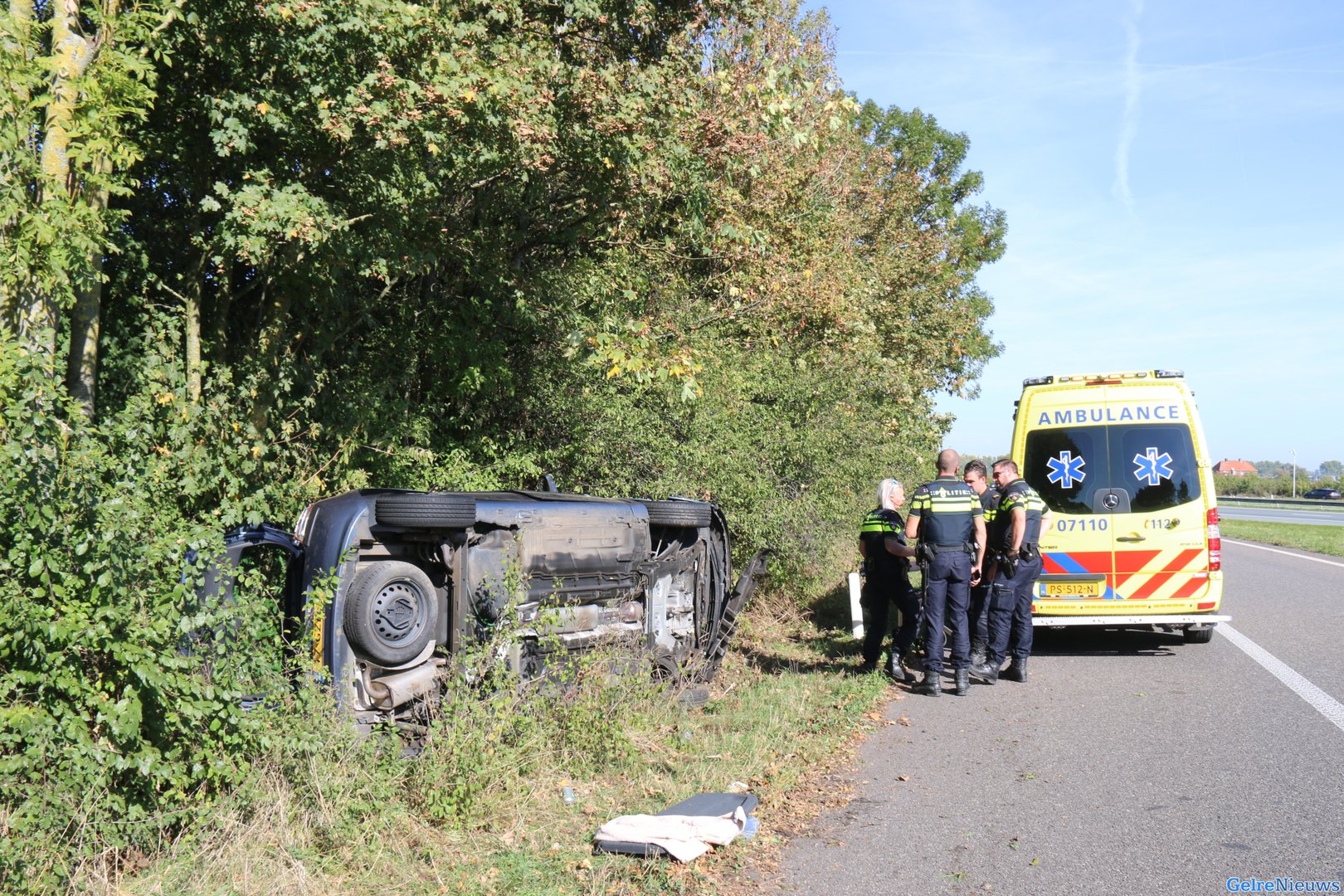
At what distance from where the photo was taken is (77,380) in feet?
23.1

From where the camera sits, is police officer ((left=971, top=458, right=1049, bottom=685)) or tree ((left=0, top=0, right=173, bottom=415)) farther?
police officer ((left=971, top=458, right=1049, bottom=685))

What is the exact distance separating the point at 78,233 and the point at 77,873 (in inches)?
141

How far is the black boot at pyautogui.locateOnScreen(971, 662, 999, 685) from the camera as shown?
29.2 feet

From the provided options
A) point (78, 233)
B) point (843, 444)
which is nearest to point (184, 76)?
point (78, 233)

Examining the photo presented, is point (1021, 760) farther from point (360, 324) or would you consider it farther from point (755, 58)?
point (755, 58)

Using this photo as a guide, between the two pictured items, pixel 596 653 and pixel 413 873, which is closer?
pixel 413 873

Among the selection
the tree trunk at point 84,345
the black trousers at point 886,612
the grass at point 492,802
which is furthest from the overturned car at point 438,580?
the black trousers at point 886,612

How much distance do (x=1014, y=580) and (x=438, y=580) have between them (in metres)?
5.10

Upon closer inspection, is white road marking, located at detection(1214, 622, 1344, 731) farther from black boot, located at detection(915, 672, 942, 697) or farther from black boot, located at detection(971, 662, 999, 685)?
black boot, located at detection(915, 672, 942, 697)

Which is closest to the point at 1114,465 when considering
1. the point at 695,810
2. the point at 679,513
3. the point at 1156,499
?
the point at 1156,499

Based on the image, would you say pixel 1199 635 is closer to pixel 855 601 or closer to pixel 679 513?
pixel 855 601

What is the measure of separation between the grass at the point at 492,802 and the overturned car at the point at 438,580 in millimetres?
521

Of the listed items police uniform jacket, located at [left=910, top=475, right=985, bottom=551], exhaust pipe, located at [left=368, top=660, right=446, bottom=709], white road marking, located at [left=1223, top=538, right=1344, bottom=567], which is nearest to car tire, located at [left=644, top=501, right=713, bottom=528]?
police uniform jacket, located at [left=910, top=475, right=985, bottom=551]

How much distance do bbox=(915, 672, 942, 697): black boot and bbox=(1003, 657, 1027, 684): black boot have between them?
2.78 feet
